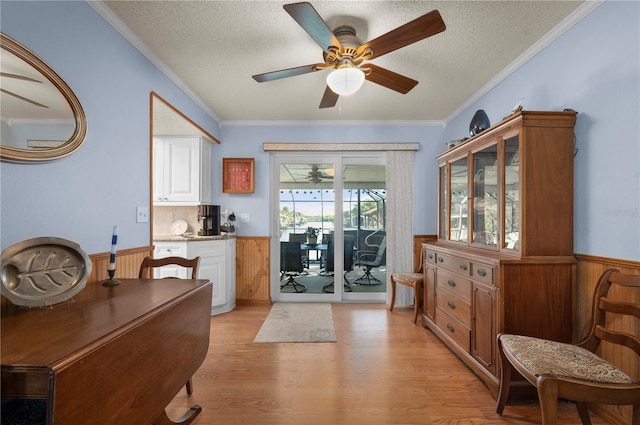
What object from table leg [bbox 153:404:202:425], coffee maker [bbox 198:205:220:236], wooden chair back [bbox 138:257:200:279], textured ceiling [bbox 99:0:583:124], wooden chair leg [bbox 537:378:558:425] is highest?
textured ceiling [bbox 99:0:583:124]

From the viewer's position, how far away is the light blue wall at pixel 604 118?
148 cm

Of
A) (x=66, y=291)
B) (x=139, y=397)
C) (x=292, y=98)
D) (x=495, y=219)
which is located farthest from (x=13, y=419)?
(x=292, y=98)

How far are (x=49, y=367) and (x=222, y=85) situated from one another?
101 inches

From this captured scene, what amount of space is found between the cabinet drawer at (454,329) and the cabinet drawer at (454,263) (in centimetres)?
41

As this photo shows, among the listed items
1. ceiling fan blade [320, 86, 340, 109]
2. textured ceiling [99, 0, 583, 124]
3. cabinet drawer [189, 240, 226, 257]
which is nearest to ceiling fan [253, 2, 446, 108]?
textured ceiling [99, 0, 583, 124]

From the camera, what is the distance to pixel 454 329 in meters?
2.28

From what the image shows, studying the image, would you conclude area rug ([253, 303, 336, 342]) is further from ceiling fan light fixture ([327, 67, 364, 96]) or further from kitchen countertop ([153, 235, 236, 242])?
ceiling fan light fixture ([327, 67, 364, 96])

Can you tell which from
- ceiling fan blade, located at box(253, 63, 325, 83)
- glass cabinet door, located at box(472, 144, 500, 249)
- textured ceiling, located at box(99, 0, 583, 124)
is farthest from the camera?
glass cabinet door, located at box(472, 144, 500, 249)

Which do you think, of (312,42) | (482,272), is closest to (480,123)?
(482,272)

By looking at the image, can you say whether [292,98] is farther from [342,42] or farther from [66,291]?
[66,291]

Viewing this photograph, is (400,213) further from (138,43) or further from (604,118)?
(138,43)

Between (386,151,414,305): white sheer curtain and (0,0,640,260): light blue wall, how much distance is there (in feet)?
4.96

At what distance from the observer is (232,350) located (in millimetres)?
2377

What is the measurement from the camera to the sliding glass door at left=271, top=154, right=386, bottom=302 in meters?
3.75
